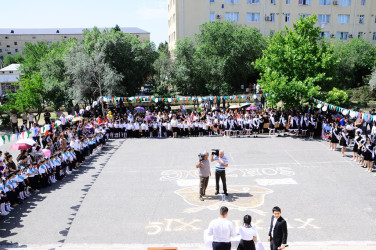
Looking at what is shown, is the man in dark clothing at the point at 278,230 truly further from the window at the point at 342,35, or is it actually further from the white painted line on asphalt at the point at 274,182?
the window at the point at 342,35

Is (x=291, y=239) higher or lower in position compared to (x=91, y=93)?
lower

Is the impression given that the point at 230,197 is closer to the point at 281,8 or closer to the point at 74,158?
the point at 74,158

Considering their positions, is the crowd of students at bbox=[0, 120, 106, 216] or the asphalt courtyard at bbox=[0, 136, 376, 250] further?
the crowd of students at bbox=[0, 120, 106, 216]

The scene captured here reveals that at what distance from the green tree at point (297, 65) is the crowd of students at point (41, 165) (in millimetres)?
12712

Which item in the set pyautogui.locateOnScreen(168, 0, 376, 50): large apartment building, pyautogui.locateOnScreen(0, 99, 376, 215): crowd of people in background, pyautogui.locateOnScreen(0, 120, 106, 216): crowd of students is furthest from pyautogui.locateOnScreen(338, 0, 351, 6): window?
pyautogui.locateOnScreen(0, 120, 106, 216): crowd of students

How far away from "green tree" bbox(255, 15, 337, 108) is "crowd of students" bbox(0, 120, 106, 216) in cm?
1271

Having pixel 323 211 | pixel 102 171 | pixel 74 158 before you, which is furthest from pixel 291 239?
pixel 74 158

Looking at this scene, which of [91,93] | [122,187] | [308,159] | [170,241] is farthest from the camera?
[91,93]

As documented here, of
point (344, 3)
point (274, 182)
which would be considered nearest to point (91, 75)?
point (274, 182)

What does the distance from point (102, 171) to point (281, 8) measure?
40183 millimetres

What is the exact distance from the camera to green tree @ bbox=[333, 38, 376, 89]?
139 ft

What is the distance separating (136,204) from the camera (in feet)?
38.2

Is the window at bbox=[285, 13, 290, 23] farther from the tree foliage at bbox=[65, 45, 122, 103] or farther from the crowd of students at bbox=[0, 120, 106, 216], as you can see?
the crowd of students at bbox=[0, 120, 106, 216]

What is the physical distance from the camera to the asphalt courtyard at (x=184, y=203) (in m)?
9.31
